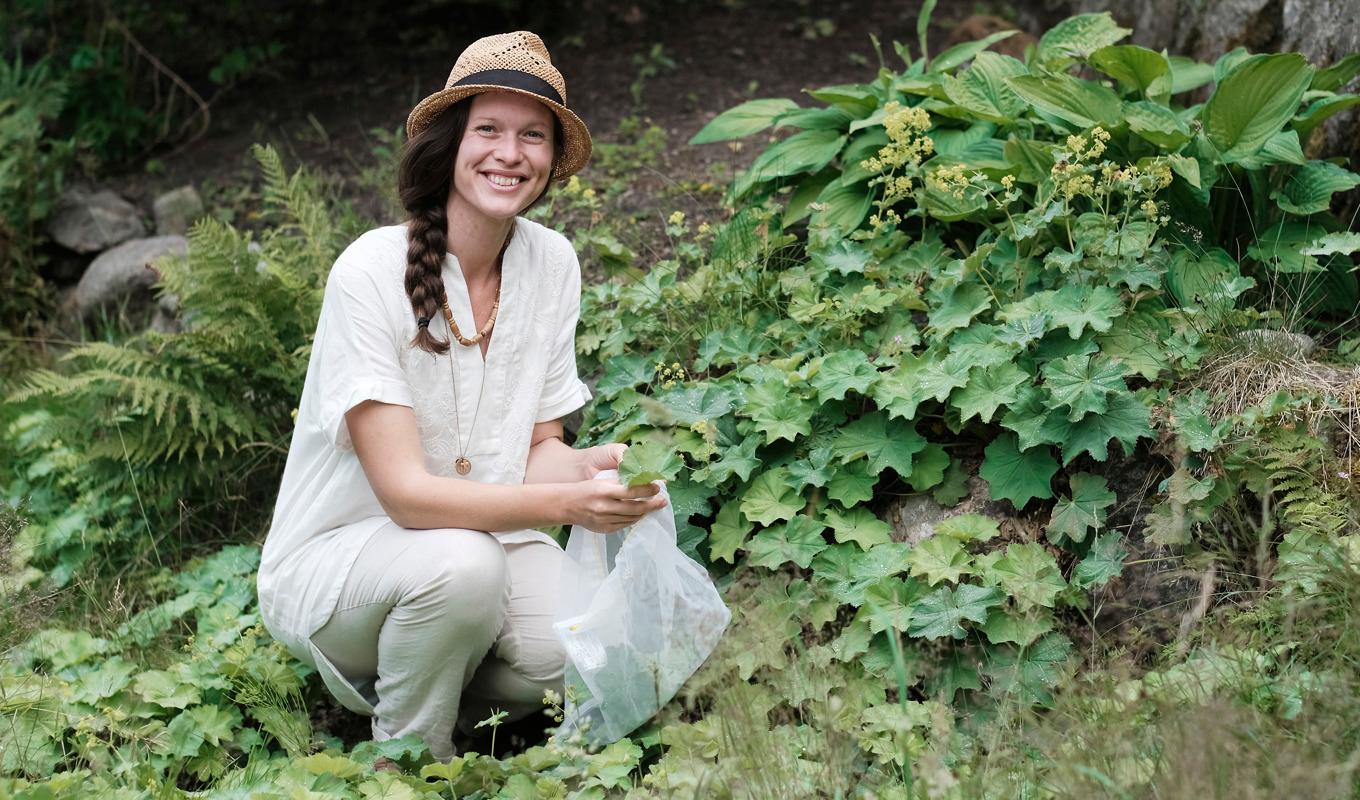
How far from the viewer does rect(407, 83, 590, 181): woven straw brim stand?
2670mm

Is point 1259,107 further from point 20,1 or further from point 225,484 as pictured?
point 20,1

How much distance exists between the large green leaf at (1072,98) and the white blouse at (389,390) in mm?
1358

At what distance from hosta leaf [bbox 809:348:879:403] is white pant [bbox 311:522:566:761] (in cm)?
77

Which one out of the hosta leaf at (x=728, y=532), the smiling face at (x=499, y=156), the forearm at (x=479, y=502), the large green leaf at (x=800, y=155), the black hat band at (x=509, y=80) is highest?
the black hat band at (x=509, y=80)

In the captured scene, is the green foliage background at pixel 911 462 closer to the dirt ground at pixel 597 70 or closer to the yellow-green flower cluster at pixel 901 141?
the yellow-green flower cluster at pixel 901 141

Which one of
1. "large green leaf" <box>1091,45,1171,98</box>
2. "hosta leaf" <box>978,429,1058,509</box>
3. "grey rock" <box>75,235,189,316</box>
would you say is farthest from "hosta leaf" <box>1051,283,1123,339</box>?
"grey rock" <box>75,235,189,316</box>

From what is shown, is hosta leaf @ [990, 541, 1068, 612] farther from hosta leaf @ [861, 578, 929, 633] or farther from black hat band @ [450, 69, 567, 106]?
black hat band @ [450, 69, 567, 106]

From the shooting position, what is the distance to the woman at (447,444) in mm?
2605

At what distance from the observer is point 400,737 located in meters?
2.72

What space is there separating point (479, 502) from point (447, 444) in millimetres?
271

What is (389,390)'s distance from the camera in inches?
101

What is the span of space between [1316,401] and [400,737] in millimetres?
2166

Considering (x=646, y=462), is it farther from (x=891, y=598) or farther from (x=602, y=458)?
(x=891, y=598)

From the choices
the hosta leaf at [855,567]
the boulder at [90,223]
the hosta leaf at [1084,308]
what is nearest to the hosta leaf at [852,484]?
the hosta leaf at [855,567]
